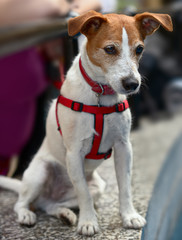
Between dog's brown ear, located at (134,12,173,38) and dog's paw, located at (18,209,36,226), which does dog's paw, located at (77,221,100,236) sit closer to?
dog's paw, located at (18,209,36,226)

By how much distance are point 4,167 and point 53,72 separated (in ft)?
1.63

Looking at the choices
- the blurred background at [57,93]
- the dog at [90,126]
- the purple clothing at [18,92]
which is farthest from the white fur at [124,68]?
the purple clothing at [18,92]

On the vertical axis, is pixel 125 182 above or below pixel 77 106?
below

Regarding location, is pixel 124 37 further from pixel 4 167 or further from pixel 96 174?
pixel 4 167

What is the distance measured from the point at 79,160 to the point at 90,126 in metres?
0.11

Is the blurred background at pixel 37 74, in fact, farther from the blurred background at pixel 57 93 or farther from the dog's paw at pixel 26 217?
the dog's paw at pixel 26 217

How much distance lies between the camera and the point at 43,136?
1315 mm


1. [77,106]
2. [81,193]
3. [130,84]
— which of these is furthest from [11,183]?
[130,84]

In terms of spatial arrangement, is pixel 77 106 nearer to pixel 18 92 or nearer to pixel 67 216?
pixel 67 216

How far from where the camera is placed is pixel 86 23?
95 cm

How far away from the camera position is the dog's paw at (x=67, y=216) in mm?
1210

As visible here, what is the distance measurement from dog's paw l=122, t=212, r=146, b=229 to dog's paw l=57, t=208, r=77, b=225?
0.53 ft

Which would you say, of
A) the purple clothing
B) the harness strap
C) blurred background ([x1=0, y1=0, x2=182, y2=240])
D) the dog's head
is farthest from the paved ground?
the purple clothing

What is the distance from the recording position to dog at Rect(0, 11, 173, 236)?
96 centimetres
